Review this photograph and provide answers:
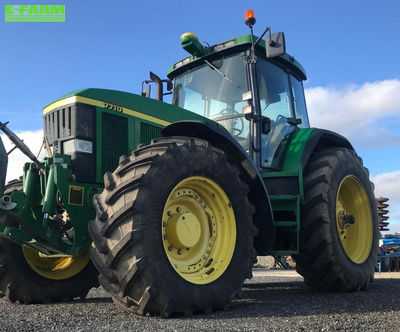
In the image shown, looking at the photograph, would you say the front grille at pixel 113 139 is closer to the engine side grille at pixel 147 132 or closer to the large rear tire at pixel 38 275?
the engine side grille at pixel 147 132

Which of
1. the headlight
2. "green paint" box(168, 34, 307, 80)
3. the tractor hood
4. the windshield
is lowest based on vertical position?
the headlight

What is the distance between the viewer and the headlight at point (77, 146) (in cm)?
441

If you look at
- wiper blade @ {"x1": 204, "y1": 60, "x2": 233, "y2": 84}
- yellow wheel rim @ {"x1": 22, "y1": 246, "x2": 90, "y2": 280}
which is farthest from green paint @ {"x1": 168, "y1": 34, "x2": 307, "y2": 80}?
yellow wheel rim @ {"x1": 22, "y1": 246, "x2": 90, "y2": 280}

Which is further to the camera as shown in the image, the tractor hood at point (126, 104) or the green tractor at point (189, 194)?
the tractor hood at point (126, 104)

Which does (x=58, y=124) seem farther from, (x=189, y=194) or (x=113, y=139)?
(x=189, y=194)

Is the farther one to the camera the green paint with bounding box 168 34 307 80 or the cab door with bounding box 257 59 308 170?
the cab door with bounding box 257 59 308 170

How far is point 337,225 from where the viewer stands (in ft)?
18.2

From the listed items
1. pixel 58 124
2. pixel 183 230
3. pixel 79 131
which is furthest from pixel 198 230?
pixel 58 124

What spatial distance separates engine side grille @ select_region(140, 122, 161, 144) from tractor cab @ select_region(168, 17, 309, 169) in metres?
1.05

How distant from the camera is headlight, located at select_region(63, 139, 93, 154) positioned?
4.41 metres

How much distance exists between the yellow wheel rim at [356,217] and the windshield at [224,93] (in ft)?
5.38

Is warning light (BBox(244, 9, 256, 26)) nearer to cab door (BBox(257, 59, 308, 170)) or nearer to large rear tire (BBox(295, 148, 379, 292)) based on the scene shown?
cab door (BBox(257, 59, 308, 170))

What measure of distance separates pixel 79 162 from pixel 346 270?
3234mm

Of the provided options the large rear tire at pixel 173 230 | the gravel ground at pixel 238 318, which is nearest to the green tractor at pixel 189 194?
the large rear tire at pixel 173 230
